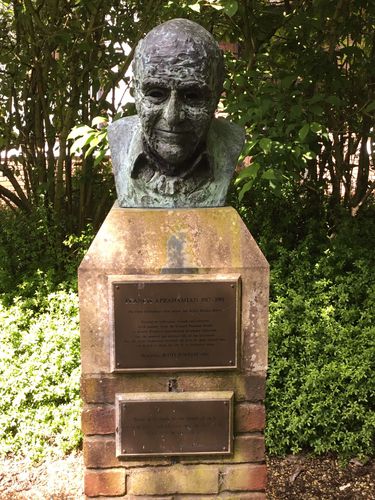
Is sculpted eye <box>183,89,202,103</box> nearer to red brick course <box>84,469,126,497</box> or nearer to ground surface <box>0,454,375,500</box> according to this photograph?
red brick course <box>84,469,126,497</box>

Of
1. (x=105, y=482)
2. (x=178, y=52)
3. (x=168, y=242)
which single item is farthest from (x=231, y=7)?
(x=105, y=482)

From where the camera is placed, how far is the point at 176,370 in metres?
2.35

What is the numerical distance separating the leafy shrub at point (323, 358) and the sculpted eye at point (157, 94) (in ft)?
6.71

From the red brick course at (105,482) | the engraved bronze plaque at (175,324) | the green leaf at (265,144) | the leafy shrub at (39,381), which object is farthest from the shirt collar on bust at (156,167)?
the leafy shrub at (39,381)

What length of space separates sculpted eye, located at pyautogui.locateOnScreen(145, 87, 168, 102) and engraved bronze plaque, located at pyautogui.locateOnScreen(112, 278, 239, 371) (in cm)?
69

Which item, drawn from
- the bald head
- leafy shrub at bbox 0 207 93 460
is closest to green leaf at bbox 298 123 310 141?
the bald head

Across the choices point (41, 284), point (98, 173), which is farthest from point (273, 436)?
point (98, 173)

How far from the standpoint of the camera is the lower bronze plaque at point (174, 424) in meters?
2.38

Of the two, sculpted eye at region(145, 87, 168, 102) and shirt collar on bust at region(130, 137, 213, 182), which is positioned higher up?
sculpted eye at region(145, 87, 168, 102)

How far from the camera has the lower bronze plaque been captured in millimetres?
2385

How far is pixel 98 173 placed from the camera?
538 cm

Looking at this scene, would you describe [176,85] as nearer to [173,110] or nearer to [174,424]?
[173,110]

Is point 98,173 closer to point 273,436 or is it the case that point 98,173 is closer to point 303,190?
point 303,190

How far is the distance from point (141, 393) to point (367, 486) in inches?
62.3
